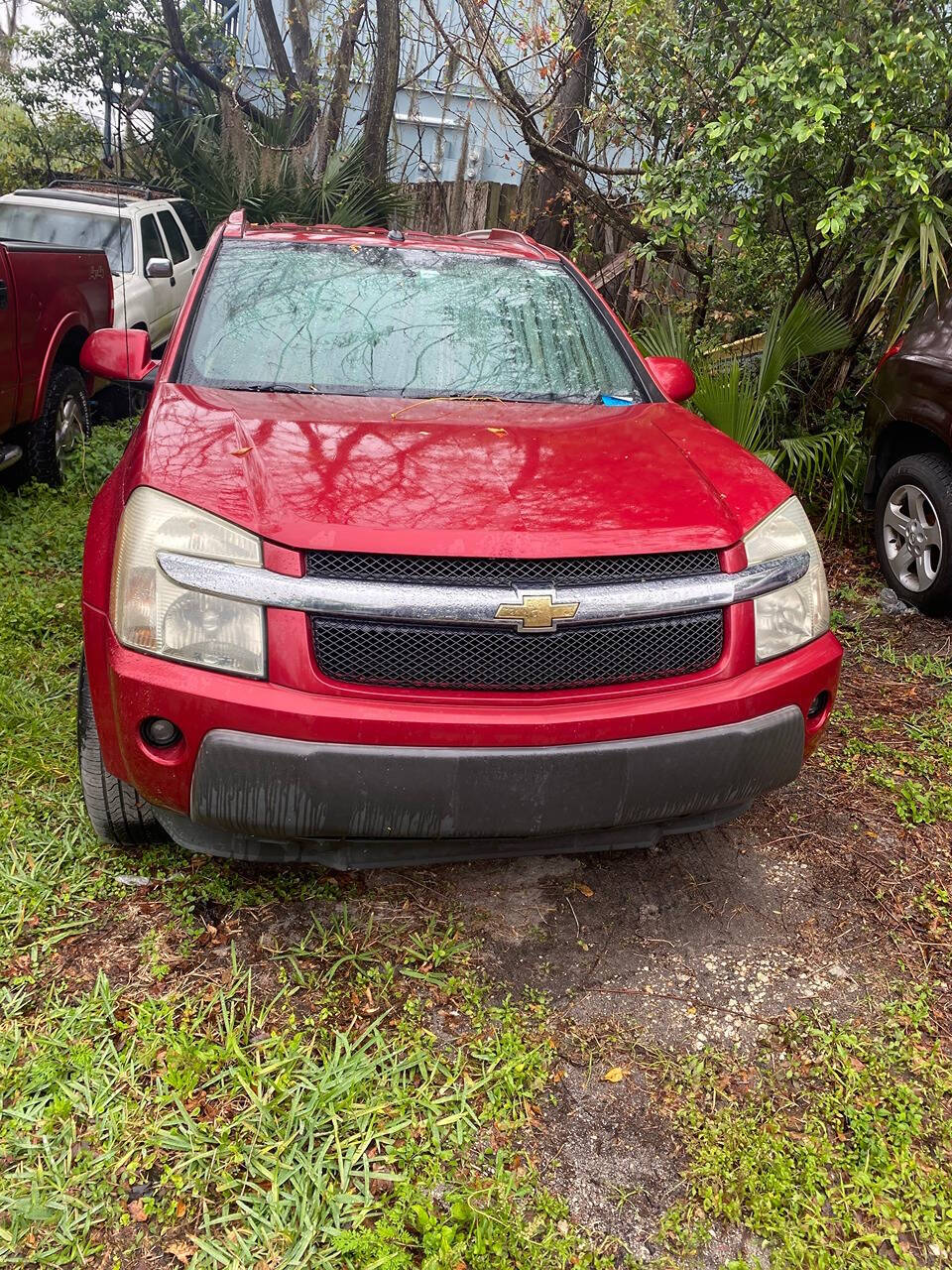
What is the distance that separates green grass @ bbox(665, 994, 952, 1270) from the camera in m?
1.90

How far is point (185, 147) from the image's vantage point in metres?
10.6

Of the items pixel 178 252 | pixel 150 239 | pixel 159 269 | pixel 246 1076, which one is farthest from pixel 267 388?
pixel 178 252

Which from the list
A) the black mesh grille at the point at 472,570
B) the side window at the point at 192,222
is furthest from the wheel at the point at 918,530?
the side window at the point at 192,222

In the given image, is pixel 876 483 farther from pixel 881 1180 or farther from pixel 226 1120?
pixel 226 1120

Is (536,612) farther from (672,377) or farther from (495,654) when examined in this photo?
(672,377)

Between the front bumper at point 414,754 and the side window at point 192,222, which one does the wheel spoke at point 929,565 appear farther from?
the side window at point 192,222

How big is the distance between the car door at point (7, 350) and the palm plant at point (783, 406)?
11.5 feet

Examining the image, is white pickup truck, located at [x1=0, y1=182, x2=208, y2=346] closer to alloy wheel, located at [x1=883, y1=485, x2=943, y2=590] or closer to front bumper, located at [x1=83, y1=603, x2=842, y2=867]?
alloy wheel, located at [x1=883, y1=485, x2=943, y2=590]

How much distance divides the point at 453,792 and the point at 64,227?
787 centimetres

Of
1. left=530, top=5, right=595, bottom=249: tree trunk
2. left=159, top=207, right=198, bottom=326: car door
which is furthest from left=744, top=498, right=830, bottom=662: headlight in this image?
left=159, top=207, right=198, bottom=326: car door

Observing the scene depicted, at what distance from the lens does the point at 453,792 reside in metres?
2.13

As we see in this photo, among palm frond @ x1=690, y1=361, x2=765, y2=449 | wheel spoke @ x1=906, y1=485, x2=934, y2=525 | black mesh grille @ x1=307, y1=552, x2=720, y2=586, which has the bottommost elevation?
wheel spoke @ x1=906, y1=485, x2=934, y2=525

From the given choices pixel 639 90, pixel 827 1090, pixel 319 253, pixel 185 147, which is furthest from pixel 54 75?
pixel 827 1090

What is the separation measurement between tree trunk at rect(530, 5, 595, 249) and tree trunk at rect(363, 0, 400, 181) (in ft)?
5.91
